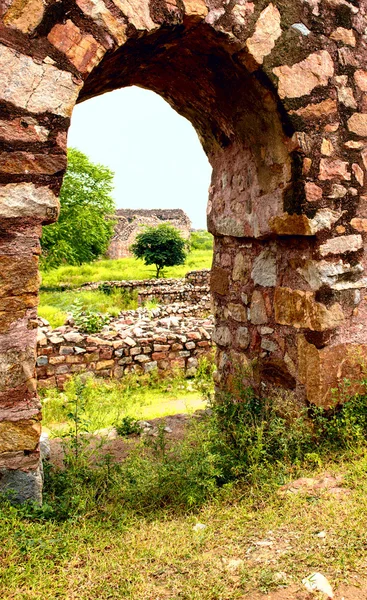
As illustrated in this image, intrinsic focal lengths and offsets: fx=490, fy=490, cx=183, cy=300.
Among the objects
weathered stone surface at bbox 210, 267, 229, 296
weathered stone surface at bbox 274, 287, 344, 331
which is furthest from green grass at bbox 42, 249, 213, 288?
weathered stone surface at bbox 274, 287, 344, 331

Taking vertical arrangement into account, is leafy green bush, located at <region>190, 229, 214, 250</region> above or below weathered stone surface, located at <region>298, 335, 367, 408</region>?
above

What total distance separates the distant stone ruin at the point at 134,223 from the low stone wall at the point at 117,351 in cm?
2074

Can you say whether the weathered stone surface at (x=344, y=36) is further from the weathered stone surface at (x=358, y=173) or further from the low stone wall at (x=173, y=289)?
the low stone wall at (x=173, y=289)

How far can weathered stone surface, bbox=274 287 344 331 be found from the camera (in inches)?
122

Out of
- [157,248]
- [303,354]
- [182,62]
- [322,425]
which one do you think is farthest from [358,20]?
[157,248]

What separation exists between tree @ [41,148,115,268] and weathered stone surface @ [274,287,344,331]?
16107 mm

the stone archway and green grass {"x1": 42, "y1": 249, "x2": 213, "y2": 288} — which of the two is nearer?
the stone archway

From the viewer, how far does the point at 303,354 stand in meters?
3.18

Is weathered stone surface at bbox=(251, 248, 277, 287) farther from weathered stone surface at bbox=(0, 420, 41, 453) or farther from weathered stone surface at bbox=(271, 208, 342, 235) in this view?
weathered stone surface at bbox=(0, 420, 41, 453)

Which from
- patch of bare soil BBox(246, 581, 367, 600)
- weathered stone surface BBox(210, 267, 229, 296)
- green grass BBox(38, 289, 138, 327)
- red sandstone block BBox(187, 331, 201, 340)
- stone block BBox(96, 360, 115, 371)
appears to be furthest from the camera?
green grass BBox(38, 289, 138, 327)

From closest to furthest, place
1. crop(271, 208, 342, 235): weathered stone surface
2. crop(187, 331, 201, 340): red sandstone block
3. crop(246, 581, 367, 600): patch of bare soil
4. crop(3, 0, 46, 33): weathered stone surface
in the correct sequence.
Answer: crop(246, 581, 367, 600): patch of bare soil < crop(3, 0, 46, 33): weathered stone surface < crop(271, 208, 342, 235): weathered stone surface < crop(187, 331, 201, 340): red sandstone block

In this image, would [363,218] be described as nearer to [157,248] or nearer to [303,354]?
[303,354]

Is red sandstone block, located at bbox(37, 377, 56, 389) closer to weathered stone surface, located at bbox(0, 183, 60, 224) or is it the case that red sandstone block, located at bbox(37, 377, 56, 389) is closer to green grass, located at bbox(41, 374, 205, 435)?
green grass, located at bbox(41, 374, 205, 435)

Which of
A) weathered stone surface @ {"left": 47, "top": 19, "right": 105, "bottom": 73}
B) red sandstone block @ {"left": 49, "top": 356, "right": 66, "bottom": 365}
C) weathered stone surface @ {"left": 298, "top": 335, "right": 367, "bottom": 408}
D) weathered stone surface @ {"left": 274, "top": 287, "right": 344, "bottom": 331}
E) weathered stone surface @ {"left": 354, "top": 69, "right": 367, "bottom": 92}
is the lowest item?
red sandstone block @ {"left": 49, "top": 356, "right": 66, "bottom": 365}
